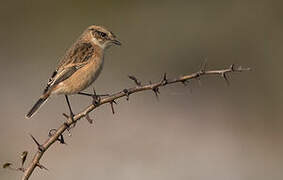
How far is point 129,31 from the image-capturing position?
1611 cm

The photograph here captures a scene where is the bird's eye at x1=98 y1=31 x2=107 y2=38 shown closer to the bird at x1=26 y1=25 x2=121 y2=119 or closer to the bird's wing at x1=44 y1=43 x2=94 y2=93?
the bird at x1=26 y1=25 x2=121 y2=119

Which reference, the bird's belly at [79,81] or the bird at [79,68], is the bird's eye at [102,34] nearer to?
the bird at [79,68]

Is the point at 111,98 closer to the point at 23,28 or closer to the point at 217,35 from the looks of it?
the point at 217,35

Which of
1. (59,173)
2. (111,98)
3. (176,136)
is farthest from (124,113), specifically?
(111,98)

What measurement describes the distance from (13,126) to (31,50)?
3.70 metres

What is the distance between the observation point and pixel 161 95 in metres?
14.2

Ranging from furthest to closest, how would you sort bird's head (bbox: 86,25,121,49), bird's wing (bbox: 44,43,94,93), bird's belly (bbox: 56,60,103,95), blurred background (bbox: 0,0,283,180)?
blurred background (bbox: 0,0,283,180) < bird's head (bbox: 86,25,121,49) < bird's wing (bbox: 44,43,94,93) < bird's belly (bbox: 56,60,103,95)

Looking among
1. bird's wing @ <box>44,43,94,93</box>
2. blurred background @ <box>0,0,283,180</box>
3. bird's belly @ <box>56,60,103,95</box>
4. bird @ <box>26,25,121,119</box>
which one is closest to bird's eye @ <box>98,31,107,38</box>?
bird @ <box>26,25,121,119</box>

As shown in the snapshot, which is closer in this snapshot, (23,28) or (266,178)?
(266,178)

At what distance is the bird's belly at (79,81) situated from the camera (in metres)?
6.54

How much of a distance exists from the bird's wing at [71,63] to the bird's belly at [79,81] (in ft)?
0.22

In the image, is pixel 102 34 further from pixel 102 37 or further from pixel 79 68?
pixel 79 68

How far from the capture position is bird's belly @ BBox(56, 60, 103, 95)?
6.54 m

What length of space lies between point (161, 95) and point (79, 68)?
751 cm
